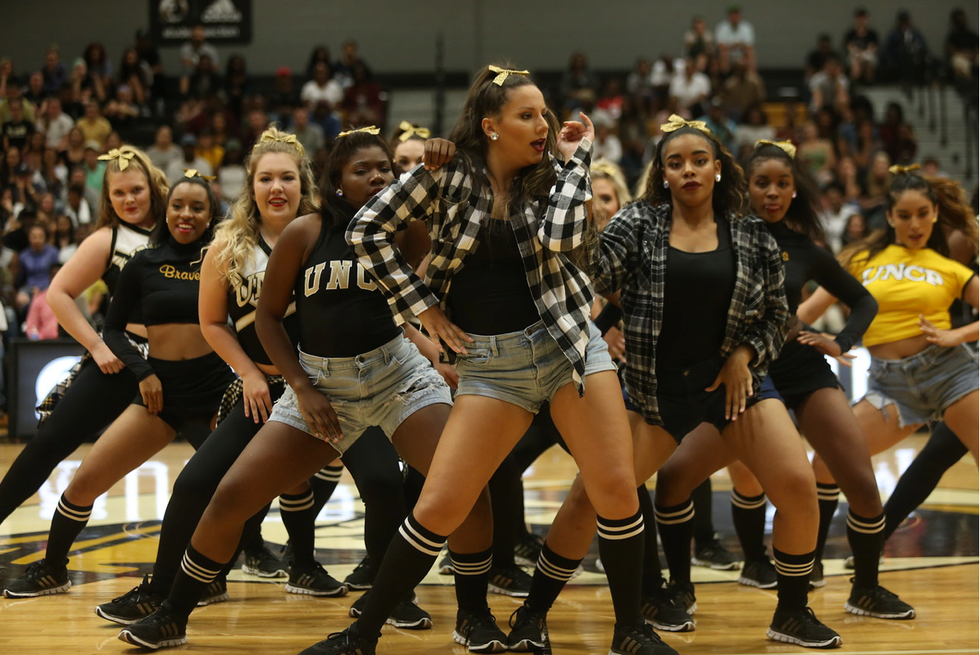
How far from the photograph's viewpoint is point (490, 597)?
4.39 metres

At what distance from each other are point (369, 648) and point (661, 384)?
1.29 m

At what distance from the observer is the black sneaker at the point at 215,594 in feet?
13.9

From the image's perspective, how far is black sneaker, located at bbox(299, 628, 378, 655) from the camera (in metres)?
3.23

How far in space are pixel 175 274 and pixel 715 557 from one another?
8.63 feet

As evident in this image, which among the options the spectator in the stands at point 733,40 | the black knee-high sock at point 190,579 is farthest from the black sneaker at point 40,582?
the spectator in the stands at point 733,40

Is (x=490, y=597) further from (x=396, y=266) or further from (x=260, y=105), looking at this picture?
(x=260, y=105)

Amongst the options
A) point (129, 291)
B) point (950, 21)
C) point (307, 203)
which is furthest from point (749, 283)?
point (950, 21)

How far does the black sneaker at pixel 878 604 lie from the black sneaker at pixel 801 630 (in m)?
0.41

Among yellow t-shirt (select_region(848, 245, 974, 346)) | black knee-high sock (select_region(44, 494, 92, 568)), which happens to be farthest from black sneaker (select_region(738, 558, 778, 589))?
black knee-high sock (select_region(44, 494, 92, 568))

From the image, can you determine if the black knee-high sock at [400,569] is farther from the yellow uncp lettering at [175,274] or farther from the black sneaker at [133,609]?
the yellow uncp lettering at [175,274]

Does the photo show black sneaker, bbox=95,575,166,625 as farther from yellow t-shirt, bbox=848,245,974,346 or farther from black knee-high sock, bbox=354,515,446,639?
yellow t-shirt, bbox=848,245,974,346

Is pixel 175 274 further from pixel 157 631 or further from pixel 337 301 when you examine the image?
pixel 157 631

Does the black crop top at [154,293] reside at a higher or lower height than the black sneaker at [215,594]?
higher

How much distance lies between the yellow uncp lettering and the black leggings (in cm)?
43
